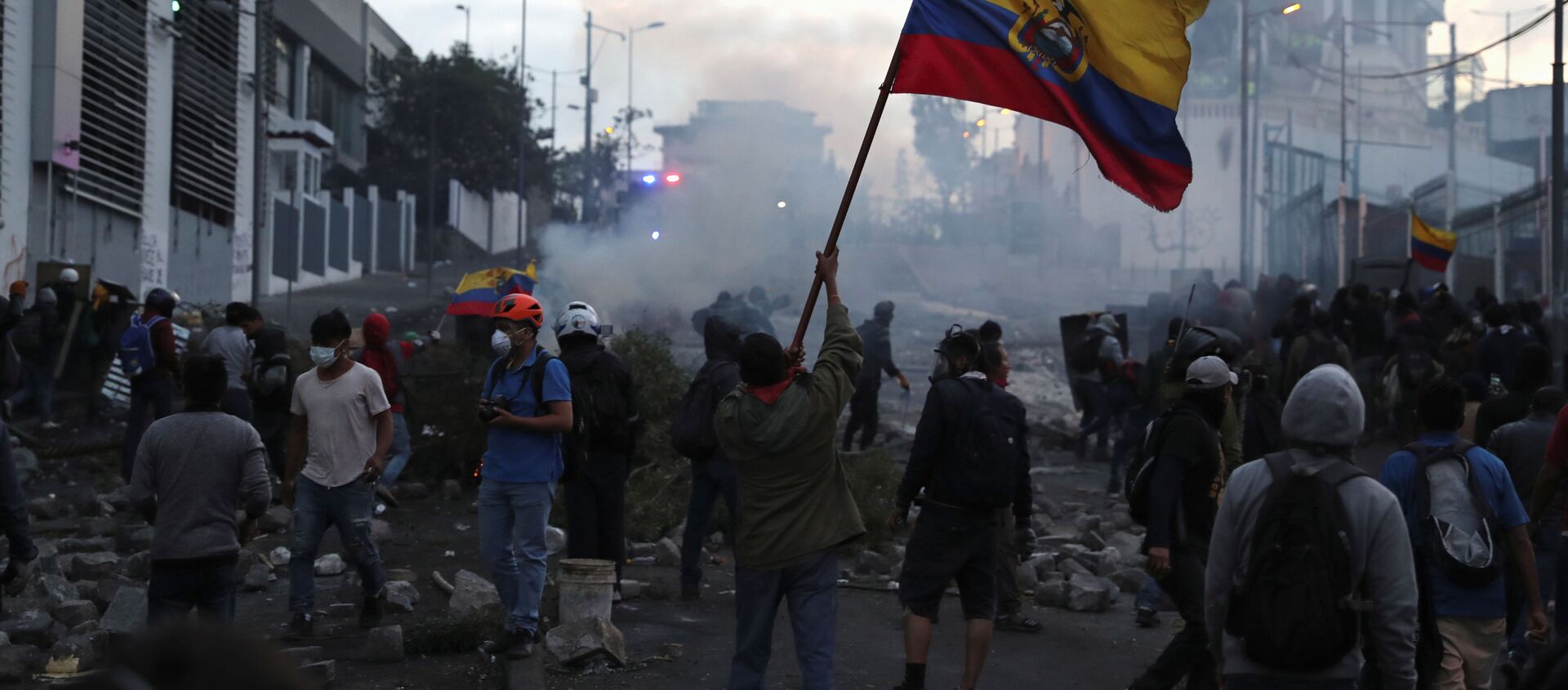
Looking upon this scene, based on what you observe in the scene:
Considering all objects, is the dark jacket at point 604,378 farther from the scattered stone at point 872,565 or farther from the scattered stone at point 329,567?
the scattered stone at point 872,565

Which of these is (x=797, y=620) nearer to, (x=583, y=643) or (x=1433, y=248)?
(x=583, y=643)

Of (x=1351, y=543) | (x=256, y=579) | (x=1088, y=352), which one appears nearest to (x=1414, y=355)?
(x=1088, y=352)

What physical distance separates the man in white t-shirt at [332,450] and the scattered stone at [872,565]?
3.61m

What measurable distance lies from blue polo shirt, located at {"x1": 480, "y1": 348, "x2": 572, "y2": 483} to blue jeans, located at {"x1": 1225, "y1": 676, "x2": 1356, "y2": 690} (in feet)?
12.2

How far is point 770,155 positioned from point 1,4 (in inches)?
925

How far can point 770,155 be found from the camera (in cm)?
3925

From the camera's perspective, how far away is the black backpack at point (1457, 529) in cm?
497

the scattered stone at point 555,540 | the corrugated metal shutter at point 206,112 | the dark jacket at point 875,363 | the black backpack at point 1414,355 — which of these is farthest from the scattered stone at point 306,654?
the corrugated metal shutter at point 206,112

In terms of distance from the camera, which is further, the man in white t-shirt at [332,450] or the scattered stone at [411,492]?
the scattered stone at [411,492]

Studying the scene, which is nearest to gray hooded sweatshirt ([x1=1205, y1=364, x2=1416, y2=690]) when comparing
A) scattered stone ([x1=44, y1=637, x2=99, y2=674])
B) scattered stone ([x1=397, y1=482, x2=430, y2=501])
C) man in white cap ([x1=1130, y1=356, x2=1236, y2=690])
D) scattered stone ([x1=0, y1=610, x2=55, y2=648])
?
man in white cap ([x1=1130, y1=356, x2=1236, y2=690])

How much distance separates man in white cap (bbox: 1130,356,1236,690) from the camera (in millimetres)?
5551

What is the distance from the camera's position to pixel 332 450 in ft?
22.8

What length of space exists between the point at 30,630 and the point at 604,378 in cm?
292

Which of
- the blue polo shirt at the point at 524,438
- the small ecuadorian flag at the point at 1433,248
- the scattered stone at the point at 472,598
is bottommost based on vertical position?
the scattered stone at the point at 472,598
